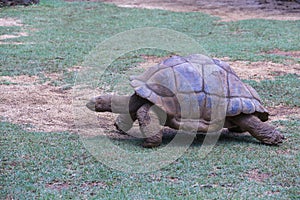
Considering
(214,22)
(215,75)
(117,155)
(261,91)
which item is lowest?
(214,22)

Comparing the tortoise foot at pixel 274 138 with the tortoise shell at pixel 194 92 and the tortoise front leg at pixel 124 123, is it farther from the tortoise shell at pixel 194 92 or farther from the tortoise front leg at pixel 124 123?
the tortoise front leg at pixel 124 123

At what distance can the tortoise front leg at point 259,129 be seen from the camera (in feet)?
15.9

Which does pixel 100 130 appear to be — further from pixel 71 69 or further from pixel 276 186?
pixel 71 69

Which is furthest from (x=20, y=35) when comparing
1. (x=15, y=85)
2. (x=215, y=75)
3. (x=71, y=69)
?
(x=215, y=75)

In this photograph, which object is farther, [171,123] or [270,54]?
[270,54]

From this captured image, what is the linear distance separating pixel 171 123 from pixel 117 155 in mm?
574

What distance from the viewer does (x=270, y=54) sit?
9109 millimetres

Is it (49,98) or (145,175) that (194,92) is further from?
(49,98)

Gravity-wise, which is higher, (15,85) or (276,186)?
(276,186)

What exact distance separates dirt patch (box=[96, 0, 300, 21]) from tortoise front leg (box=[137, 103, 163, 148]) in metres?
8.60

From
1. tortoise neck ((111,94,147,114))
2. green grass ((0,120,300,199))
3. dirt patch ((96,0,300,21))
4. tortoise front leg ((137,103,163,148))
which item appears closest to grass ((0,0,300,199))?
green grass ((0,120,300,199))

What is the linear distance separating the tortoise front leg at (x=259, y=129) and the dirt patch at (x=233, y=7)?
27.3 feet

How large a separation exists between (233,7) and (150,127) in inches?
427

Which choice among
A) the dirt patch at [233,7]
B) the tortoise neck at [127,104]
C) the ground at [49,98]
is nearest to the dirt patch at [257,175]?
the tortoise neck at [127,104]
